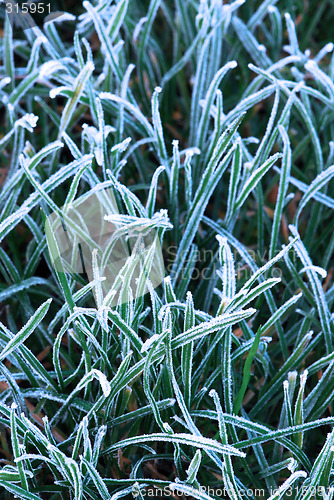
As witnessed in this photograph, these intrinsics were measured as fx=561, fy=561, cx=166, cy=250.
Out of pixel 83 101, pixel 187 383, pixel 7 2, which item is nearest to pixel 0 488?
pixel 187 383

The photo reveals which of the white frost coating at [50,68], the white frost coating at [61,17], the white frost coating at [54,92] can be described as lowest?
the white frost coating at [54,92]

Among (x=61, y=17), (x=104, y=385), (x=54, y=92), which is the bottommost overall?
(x=104, y=385)

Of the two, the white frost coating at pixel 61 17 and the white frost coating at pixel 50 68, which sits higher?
the white frost coating at pixel 61 17

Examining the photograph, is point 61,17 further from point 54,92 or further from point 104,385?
point 104,385

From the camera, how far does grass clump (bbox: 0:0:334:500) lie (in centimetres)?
73

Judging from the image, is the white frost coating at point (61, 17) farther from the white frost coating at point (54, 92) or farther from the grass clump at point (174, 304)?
the white frost coating at point (54, 92)

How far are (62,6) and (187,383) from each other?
3.26 feet

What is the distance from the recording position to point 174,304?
768 mm

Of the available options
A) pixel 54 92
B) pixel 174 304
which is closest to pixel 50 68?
pixel 54 92

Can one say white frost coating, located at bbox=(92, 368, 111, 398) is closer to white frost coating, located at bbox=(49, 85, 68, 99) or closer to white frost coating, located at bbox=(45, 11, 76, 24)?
white frost coating, located at bbox=(49, 85, 68, 99)

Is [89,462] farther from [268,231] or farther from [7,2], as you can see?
[7,2]

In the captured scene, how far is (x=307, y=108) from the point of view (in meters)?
1.08

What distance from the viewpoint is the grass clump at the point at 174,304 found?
28.9 inches

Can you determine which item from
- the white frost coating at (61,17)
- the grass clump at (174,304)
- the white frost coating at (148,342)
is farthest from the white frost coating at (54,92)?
the white frost coating at (148,342)
